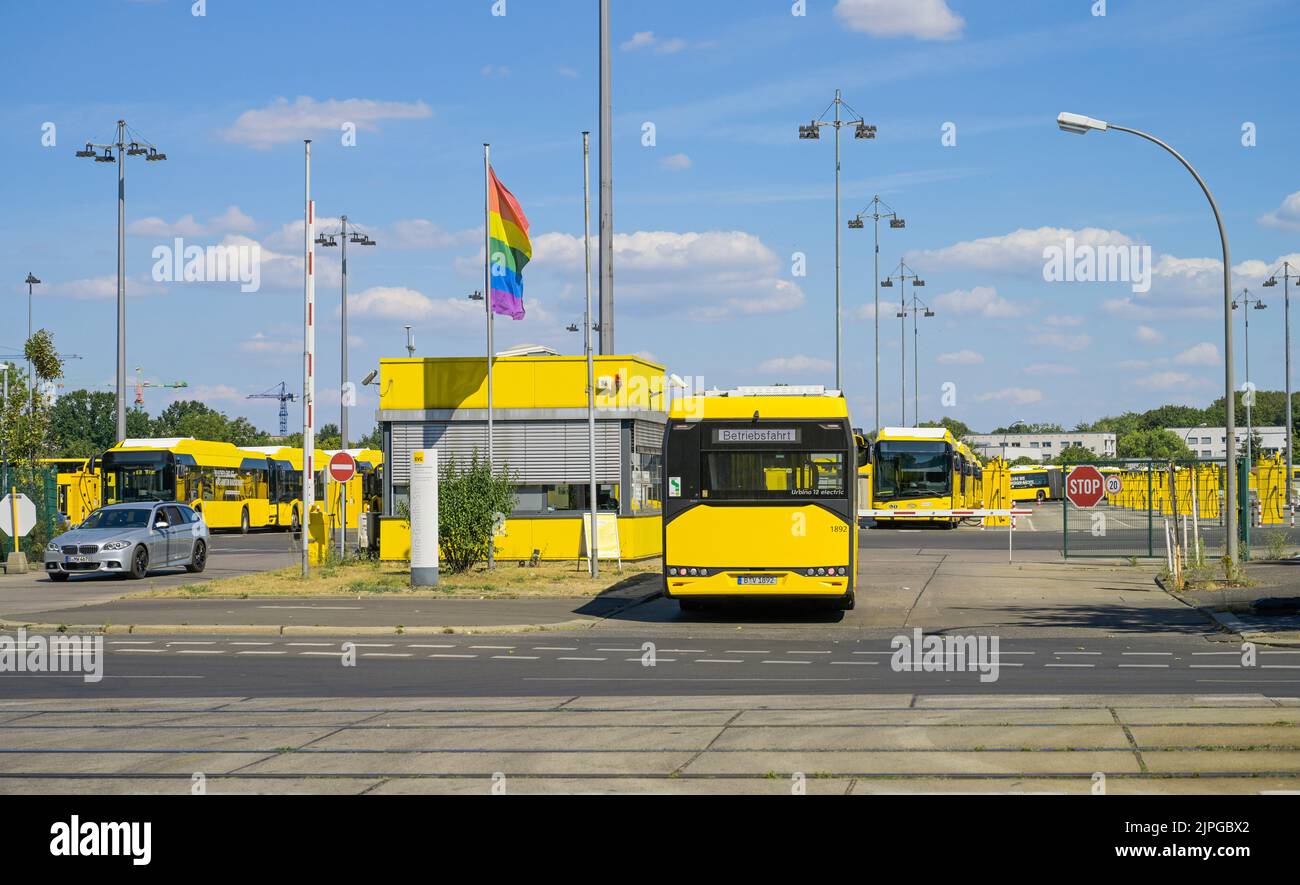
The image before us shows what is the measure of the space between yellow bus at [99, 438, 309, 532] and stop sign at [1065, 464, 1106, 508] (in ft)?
77.8

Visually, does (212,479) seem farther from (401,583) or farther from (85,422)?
(85,422)

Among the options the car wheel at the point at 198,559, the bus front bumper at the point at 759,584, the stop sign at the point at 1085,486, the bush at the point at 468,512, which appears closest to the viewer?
the bus front bumper at the point at 759,584

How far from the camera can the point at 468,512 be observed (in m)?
28.0

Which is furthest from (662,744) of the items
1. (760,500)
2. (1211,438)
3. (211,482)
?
(1211,438)

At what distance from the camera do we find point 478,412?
31906 mm

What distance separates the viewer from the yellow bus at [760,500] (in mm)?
20484

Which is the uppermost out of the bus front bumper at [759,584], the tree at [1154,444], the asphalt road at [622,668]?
the tree at [1154,444]

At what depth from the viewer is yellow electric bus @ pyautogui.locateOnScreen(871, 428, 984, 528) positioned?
57.0m

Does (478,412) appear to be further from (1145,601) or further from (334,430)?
(334,430)

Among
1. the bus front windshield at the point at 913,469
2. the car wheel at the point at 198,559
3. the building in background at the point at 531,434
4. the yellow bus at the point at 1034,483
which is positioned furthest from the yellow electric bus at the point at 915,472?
the yellow bus at the point at 1034,483

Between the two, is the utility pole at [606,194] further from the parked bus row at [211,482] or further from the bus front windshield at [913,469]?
the bus front windshield at [913,469]

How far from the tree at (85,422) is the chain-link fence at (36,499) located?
97639mm
